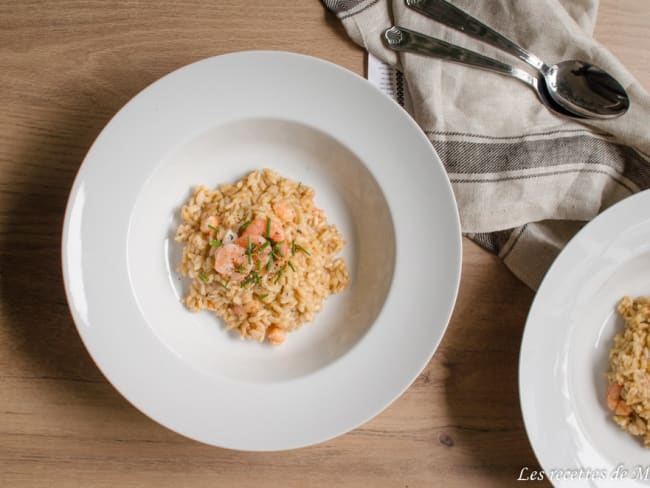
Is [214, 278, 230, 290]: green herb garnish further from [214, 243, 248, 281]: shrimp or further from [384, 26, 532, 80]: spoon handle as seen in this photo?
[384, 26, 532, 80]: spoon handle

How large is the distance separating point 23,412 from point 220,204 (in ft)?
2.73

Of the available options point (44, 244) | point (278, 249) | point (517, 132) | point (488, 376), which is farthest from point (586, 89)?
point (44, 244)

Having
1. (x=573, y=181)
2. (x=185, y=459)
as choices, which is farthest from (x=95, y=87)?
(x=573, y=181)

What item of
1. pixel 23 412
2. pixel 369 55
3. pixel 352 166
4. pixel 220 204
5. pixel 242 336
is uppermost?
pixel 369 55

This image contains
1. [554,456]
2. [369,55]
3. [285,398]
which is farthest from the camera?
[369,55]

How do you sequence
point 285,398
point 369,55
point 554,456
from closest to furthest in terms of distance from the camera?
point 285,398 < point 554,456 < point 369,55

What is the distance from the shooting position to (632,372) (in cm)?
172

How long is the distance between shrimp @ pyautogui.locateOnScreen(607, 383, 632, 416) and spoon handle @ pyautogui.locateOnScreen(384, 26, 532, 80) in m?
1.03

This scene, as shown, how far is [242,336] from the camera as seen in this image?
1.73m

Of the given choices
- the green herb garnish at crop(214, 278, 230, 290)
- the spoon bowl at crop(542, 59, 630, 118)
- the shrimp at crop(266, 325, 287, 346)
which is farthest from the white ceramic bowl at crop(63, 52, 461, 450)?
the spoon bowl at crop(542, 59, 630, 118)

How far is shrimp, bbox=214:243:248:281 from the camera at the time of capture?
162 centimetres

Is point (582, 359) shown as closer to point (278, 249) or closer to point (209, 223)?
point (278, 249)

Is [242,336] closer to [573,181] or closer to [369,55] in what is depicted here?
[369,55]

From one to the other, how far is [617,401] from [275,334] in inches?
40.9
